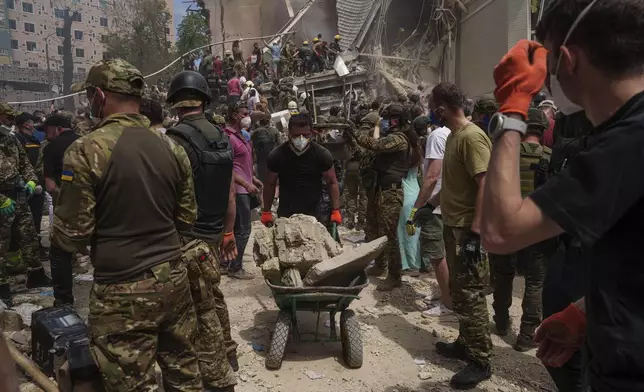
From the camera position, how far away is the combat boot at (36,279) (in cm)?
645

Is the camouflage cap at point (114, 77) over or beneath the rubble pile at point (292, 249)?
over

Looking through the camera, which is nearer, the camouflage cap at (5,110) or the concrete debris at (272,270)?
the concrete debris at (272,270)

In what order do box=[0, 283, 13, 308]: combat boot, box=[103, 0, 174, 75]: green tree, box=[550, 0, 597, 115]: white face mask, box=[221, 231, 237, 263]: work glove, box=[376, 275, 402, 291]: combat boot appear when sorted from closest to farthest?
1. box=[550, 0, 597, 115]: white face mask
2. box=[221, 231, 237, 263]: work glove
3. box=[0, 283, 13, 308]: combat boot
4. box=[376, 275, 402, 291]: combat boot
5. box=[103, 0, 174, 75]: green tree

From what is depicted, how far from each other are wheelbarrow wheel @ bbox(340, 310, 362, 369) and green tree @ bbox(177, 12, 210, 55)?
32120 mm

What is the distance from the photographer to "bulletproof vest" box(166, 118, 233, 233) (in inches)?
144

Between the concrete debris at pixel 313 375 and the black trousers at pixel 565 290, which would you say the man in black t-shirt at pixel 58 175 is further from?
the black trousers at pixel 565 290

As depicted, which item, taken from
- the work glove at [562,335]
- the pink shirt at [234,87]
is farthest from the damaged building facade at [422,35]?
the work glove at [562,335]

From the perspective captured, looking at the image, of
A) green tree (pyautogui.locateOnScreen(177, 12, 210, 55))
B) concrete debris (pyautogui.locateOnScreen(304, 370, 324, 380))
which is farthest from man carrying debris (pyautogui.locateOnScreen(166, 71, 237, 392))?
green tree (pyautogui.locateOnScreen(177, 12, 210, 55))

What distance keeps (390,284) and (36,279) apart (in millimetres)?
4981

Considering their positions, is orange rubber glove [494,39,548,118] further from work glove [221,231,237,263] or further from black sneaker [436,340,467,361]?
black sneaker [436,340,467,361]

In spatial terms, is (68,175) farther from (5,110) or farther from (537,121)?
(5,110)

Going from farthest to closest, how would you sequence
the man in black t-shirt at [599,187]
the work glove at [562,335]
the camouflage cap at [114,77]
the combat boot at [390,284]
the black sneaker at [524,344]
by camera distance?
the combat boot at [390,284]
the black sneaker at [524,344]
the camouflage cap at [114,77]
the work glove at [562,335]
the man in black t-shirt at [599,187]

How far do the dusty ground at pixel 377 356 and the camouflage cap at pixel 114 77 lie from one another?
2.67 m

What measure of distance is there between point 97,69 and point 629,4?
2572mm
